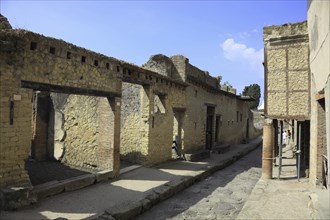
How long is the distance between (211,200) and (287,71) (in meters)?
4.88

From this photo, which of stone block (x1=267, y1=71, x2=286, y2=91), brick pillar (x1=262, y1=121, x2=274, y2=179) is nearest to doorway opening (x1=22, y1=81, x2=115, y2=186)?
brick pillar (x1=262, y1=121, x2=274, y2=179)

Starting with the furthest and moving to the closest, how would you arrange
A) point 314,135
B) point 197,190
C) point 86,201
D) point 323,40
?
point 197,190, point 314,135, point 86,201, point 323,40

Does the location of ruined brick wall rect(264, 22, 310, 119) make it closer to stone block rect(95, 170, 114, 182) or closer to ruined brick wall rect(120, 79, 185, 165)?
ruined brick wall rect(120, 79, 185, 165)

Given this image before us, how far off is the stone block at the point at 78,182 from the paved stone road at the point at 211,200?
209 centimetres

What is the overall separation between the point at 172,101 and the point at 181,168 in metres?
3.06

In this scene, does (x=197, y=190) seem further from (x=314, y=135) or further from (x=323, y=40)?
(x=323, y=40)

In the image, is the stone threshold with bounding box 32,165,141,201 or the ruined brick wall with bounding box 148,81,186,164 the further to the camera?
the ruined brick wall with bounding box 148,81,186,164

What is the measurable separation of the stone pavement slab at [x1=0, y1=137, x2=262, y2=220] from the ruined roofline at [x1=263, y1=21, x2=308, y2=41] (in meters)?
5.47

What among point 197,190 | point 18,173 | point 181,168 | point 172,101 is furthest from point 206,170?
point 18,173

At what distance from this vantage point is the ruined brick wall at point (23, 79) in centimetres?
643

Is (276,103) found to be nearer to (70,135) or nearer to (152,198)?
(152,198)

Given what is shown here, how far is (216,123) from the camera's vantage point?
19.8 m

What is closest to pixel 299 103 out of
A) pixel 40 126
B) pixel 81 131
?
pixel 81 131

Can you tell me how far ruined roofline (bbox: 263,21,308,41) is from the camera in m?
9.90
